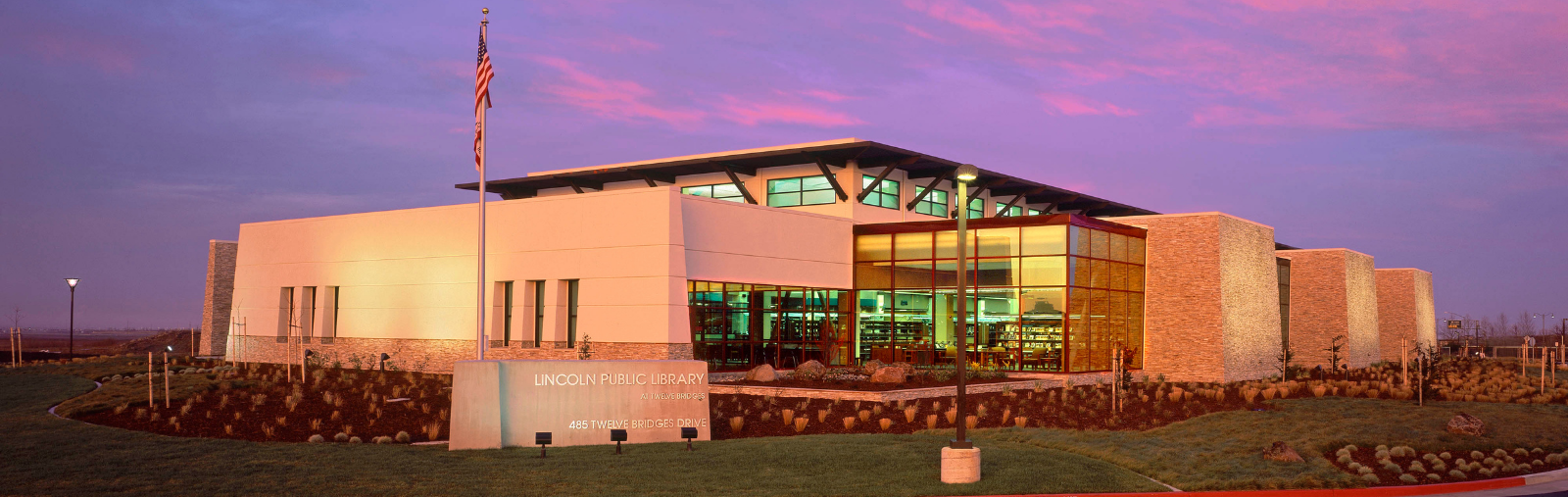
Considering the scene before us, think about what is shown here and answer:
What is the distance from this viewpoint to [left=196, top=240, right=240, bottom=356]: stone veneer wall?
48.2m

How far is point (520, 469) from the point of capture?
1529 centimetres

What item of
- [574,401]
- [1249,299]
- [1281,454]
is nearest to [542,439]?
[574,401]

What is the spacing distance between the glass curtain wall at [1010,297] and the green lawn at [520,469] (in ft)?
53.6

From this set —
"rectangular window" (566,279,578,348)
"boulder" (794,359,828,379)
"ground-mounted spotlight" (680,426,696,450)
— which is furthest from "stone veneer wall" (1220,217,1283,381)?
"ground-mounted spotlight" (680,426,696,450)

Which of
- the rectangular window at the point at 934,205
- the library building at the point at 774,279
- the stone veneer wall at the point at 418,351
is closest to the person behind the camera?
the stone veneer wall at the point at 418,351

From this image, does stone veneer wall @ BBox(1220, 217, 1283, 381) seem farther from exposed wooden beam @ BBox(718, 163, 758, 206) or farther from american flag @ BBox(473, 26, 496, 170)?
american flag @ BBox(473, 26, 496, 170)

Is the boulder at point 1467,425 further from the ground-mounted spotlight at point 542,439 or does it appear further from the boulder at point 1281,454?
the ground-mounted spotlight at point 542,439

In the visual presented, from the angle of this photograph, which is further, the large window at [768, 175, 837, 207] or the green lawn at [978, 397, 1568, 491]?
the large window at [768, 175, 837, 207]

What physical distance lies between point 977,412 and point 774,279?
11635 millimetres

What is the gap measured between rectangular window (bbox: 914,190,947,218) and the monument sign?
24845 mm

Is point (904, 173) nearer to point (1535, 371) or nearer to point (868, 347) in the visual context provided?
point (868, 347)

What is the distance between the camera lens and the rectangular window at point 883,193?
4006cm

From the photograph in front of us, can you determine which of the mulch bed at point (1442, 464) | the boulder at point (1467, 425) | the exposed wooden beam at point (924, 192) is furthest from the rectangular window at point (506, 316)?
the boulder at point (1467, 425)

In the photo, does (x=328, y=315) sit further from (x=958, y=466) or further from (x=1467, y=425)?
(x=1467, y=425)
